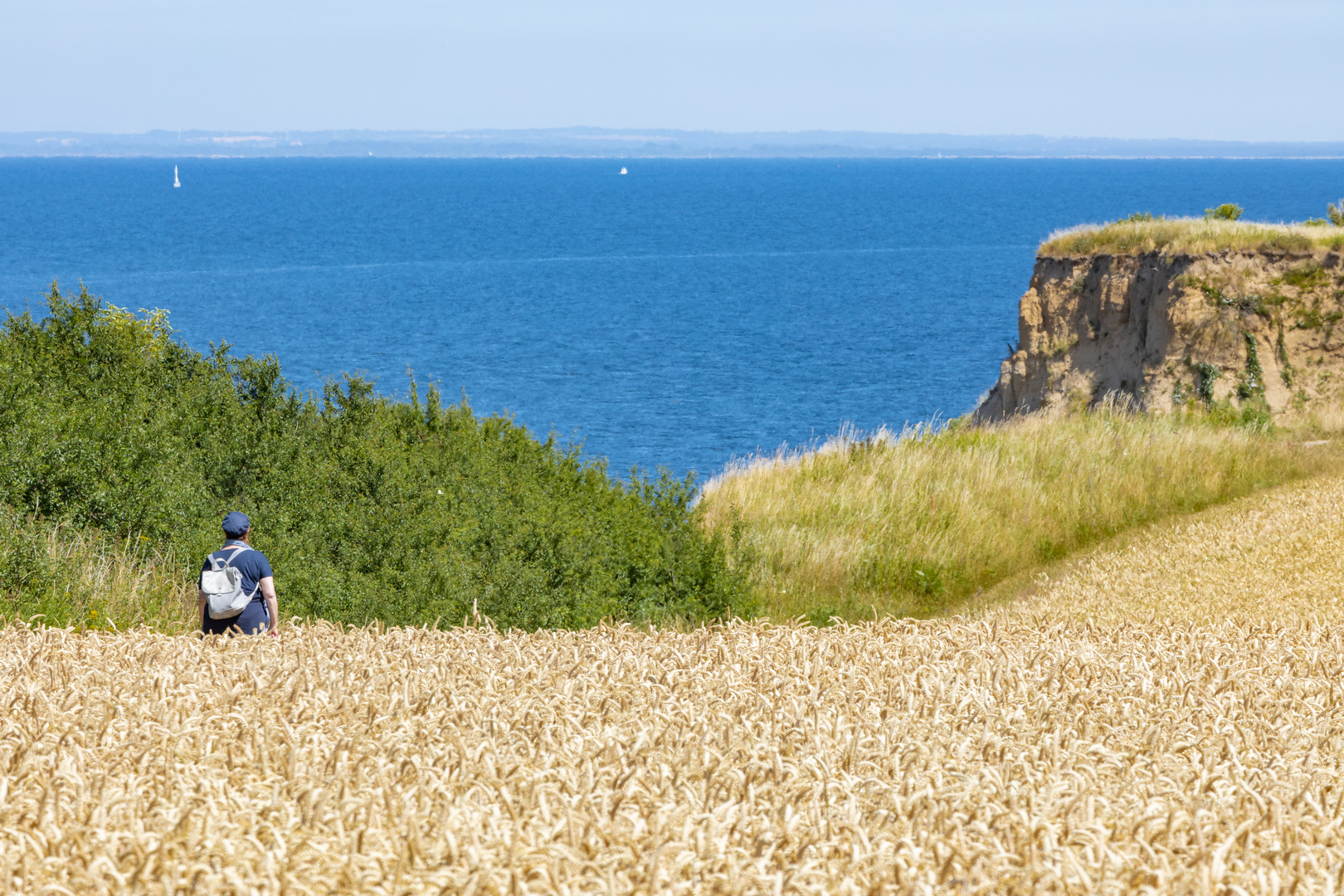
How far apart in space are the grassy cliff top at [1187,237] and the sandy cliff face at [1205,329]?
0.24 metres

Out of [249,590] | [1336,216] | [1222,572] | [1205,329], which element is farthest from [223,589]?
[1336,216]

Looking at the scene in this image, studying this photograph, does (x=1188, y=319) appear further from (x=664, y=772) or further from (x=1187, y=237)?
(x=664, y=772)

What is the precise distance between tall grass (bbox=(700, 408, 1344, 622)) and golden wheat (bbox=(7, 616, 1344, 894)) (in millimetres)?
8491

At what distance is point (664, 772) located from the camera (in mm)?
2738

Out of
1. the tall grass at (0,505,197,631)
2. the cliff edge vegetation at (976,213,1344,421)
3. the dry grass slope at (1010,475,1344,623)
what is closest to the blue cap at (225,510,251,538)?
the tall grass at (0,505,197,631)

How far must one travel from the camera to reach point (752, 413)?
43531 mm

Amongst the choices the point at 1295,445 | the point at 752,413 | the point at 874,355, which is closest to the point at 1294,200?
the point at 874,355

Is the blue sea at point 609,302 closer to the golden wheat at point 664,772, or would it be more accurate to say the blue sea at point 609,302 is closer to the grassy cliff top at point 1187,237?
the grassy cliff top at point 1187,237

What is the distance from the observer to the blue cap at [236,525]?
798 centimetres

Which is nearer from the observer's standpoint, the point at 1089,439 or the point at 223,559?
the point at 223,559

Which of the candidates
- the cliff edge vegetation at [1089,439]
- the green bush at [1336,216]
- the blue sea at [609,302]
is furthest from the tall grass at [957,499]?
the green bush at [1336,216]

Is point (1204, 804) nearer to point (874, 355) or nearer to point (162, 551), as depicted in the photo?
point (162, 551)

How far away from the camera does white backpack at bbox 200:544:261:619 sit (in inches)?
294

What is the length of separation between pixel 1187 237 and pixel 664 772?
28.8 m
